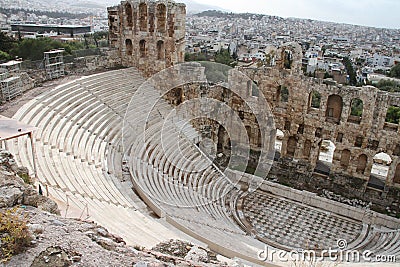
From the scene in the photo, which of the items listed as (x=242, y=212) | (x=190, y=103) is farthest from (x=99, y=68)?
(x=242, y=212)

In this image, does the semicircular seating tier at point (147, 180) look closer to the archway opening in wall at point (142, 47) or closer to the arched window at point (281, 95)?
the archway opening in wall at point (142, 47)

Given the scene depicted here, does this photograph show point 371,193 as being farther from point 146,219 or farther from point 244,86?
point 146,219

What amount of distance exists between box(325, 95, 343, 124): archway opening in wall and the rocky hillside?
46.0 ft

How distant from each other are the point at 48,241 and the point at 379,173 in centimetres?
1895

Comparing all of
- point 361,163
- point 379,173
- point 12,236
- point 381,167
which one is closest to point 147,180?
point 12,236

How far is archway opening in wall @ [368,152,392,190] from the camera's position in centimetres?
1742

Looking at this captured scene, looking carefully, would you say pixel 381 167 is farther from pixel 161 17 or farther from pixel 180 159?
pixel 161 17

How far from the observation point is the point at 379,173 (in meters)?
19.4

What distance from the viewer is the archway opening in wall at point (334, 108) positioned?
59.4 feet

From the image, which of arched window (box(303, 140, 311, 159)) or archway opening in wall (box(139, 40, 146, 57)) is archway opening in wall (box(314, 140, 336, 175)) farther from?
archway opening in wall (box(139, 40, 146, 57))

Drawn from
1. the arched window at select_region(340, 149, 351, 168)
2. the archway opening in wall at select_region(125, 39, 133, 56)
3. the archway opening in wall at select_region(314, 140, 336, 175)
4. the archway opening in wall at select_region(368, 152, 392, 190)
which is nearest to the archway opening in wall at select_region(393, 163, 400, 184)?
the archway opening in wall at select_region(368, 152, 392, 190)

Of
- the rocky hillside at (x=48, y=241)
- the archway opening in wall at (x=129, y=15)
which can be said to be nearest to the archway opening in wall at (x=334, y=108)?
the archway opening in wall at (x=129, y=15)

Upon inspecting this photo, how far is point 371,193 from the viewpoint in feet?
55.6

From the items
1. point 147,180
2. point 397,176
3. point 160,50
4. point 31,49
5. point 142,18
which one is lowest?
point 397,176
